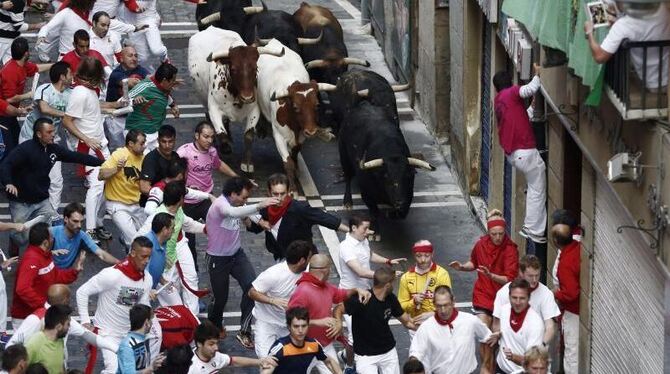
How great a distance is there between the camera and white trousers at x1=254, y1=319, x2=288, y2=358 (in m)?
18.6

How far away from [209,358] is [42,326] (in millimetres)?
1567

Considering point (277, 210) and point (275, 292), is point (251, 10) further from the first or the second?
point (275, 292)

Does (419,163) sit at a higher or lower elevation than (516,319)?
lower

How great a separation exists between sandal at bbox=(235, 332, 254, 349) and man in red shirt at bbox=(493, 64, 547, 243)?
3216mm

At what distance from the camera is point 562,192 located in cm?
2006

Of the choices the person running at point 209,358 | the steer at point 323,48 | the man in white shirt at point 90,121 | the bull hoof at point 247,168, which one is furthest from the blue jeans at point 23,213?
the steer at point 323,48

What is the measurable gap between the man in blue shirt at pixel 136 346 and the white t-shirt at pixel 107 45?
9180 millimetres

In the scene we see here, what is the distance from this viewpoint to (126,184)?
21.7 m

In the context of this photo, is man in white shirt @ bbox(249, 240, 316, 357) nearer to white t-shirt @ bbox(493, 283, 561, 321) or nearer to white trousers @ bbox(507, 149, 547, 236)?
white t-shirt @ bbox(493, 283, 561, 321)

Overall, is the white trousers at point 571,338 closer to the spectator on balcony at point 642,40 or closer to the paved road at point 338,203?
the paved road at point 338,203

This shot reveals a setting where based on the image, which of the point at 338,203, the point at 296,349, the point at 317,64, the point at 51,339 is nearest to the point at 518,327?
the point at 296,349

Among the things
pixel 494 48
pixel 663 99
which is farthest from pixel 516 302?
pixel 494 48

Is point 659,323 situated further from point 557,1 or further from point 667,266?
point 557,1

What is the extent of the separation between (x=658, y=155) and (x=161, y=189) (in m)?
6.22
